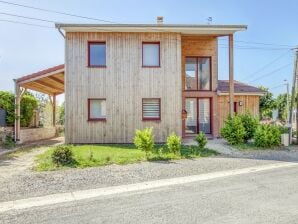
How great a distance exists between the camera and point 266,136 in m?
15.0

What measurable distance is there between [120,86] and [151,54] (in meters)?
2.40

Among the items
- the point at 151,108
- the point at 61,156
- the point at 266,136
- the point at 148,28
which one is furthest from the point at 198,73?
the point at 61,156

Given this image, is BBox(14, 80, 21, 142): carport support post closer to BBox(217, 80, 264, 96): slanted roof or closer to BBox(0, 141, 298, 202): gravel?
BBox(0, 141, 298, 202): gravel

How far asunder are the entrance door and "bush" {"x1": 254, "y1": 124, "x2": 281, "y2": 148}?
484 cm

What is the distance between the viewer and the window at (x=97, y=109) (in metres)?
17.4

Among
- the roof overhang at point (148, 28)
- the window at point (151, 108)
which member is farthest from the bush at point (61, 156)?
the roof overhang at point (148, 28)

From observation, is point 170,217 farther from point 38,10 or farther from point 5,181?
point 38,10

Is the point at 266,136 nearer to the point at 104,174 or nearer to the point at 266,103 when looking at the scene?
the point at 104,174

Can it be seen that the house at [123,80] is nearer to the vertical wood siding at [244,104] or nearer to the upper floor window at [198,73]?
the upper floor window at [198,73]

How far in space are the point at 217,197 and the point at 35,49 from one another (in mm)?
16412

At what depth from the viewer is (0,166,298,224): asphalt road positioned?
541 cm

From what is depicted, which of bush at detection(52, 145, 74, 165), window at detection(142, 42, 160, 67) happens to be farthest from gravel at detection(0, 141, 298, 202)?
window at detection(142, 42, 160, 67)

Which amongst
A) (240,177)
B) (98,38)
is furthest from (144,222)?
(98,38)

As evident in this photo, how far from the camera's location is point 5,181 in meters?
8.42
